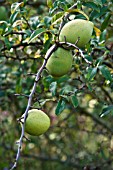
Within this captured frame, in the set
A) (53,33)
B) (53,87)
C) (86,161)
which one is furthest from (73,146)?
(53,33)

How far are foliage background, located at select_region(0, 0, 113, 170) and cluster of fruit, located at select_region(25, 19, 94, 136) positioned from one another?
0.58 feet

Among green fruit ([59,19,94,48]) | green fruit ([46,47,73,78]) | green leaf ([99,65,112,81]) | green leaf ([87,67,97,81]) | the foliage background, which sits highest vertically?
green fruit ([59,19,94,48])

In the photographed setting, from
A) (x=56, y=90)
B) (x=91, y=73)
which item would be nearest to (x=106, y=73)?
(x=91, y=73)

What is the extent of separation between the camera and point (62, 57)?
1459 mm

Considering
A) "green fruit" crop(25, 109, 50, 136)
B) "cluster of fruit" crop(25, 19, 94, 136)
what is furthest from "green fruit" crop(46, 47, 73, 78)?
"green fruit" crop(25, 109, 50, 136)

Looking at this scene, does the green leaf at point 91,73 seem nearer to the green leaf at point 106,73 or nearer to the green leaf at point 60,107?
the green leaf at point 106,73

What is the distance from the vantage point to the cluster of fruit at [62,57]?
4.70 feet

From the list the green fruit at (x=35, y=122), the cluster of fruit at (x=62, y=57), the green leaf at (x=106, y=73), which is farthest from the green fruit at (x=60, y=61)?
the green leaf at (x=106, y=73)

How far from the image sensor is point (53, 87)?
196cm

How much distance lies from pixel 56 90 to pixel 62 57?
0.90 metres

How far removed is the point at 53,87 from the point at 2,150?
1959 mm

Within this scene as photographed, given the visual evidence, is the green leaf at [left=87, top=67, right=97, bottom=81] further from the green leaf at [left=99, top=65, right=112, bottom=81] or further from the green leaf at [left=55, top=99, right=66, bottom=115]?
the green leaf at [left=55, top=99, right=66, bottom=115]

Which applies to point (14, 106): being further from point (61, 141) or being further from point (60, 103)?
point (60, 103)

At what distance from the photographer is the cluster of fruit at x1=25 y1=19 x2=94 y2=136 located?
1432mm
